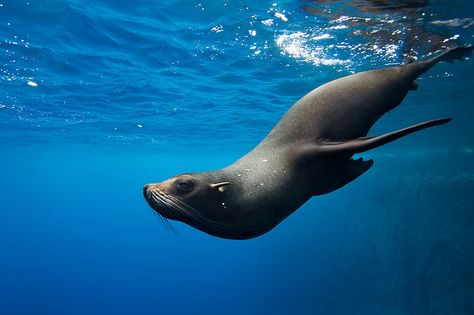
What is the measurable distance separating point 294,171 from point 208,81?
10976mm

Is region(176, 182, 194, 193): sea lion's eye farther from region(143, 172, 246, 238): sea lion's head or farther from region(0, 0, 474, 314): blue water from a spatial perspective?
region(0, 0, 474, 314): blue water

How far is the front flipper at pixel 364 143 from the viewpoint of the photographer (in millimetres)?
2383

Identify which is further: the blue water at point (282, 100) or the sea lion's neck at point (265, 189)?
the blue water at point (282, 100)

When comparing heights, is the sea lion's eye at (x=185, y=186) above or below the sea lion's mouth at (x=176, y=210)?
above

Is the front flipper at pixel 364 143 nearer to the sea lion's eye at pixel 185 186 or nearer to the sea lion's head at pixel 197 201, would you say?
the sea lion's head at pixel 197 201

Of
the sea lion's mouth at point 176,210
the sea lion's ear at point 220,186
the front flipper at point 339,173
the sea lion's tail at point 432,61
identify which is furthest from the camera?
the sea lion's tail at point 432,61

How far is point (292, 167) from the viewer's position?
2803 mm

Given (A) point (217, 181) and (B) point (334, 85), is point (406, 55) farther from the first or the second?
(A) point (217, 181)

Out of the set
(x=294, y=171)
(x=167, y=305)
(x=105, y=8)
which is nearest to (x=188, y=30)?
(x=105, y=8)

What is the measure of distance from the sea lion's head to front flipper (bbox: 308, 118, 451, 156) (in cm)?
82

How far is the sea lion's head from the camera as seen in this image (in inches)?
94.3

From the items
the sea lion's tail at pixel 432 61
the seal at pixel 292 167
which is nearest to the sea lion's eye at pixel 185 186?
the seal at pixel 292 167

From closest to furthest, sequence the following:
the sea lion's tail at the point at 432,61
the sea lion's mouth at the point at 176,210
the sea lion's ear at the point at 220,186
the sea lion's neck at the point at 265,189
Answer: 1. the sea lion's mouth at the point at 176,210
2. the sea lion's ear at the point at 220,186
3. the sea lion's neck at the point at 265,189
4. the sea lion's tail at the point at 432,61

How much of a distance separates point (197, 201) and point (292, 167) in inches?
34.1
